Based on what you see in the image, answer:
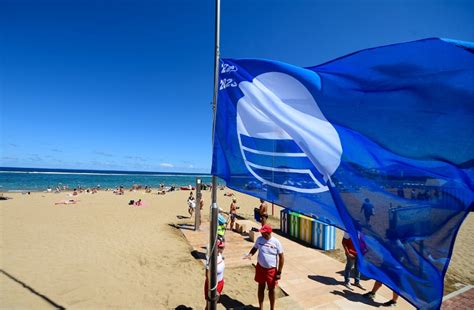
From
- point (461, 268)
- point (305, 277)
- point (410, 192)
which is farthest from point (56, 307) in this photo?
point (461, 268)

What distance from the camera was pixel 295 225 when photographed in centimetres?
1170

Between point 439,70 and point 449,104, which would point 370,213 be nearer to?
point 449,104

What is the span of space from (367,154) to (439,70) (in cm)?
105

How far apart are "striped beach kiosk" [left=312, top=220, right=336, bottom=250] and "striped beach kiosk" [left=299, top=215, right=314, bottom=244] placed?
293 millimetres

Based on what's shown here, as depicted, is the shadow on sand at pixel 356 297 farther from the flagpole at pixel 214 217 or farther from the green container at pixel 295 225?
the green container at pixel 295 225

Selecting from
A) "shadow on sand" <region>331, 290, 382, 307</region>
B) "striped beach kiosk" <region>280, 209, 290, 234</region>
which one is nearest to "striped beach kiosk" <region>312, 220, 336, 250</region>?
"striped beach kiosk" <region>280, 209, 290, 234</region>

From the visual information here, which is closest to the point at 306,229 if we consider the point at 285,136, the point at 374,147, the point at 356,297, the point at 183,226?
the point at 356,297

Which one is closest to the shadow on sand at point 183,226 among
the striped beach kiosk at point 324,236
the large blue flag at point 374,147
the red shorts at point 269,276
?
the striped beach kiosk at point 324,236

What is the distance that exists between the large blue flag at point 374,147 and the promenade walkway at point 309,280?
3.50m

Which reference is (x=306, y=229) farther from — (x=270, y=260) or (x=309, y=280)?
(x=270, y=260)

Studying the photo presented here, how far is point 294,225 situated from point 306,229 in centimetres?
85

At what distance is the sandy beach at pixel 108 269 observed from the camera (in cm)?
633

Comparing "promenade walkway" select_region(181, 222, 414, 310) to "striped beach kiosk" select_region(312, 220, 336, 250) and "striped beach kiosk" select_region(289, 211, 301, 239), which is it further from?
"striped beach kiosk" select_region(289, 211, 301, 239)

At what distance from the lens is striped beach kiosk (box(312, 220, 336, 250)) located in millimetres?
10141
